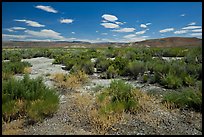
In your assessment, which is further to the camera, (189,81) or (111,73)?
(111,73)

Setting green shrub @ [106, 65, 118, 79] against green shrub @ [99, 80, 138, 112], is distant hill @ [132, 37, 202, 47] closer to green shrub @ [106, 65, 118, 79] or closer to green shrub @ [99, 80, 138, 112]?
green shrub @ [106, 65, 118, 79]

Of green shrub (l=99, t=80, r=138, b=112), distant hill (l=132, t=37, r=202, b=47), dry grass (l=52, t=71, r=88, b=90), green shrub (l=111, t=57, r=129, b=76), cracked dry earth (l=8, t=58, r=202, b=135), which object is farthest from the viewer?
distant hill (l=132, t=37, r=202, b=47)

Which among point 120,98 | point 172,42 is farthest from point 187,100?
point 172,42

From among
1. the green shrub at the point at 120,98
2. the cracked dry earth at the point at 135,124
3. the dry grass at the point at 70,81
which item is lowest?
the cracked dry earth at the point at 135,124

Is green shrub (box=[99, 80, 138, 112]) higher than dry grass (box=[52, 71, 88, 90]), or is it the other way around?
green shrub (box=[99, 80, 138, 112])

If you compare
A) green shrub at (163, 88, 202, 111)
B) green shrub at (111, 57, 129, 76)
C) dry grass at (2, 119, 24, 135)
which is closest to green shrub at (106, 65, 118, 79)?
green shrub at (111, 57, 129, 76)

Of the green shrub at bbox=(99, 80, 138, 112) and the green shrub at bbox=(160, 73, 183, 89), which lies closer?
the green shrub at bbox=(99, 80, 138, 112)

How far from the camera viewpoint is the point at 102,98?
659 cm

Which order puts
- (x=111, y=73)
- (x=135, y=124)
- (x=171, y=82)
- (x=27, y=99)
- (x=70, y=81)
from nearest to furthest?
1. (x=135, y=124)
2. (x=27, y=99)
3. (x=171, y=82)
4. (x=70, y=81)
5. (x=111, y=73)

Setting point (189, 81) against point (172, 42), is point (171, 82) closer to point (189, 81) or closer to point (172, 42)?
point (189, 81)

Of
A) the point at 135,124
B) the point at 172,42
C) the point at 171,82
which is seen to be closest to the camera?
the point at 135,124

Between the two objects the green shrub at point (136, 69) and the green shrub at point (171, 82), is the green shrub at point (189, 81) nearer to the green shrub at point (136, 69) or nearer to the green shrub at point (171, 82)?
the green shrub at point (171, 82)

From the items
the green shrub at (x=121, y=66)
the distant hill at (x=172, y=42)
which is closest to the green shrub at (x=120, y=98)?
the green shrub at (x=121, y=66)

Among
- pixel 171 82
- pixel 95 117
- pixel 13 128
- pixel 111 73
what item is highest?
pixel 171 82
